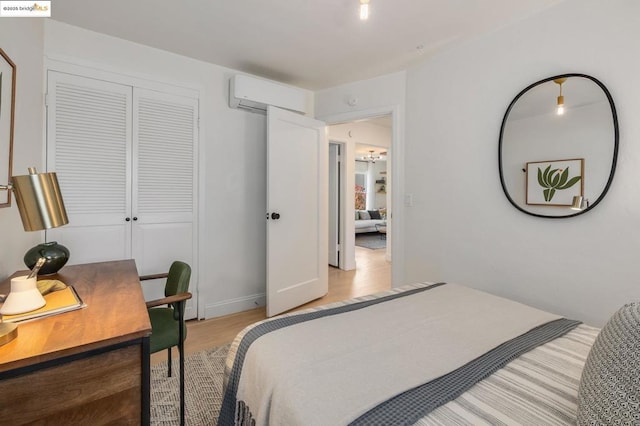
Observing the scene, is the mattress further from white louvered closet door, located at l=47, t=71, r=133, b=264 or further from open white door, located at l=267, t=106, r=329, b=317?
white louvered closet door, located at l=47, t=71, r=133, b=264

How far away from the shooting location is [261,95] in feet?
9.31

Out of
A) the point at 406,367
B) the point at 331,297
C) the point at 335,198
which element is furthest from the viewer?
the point at 335,198

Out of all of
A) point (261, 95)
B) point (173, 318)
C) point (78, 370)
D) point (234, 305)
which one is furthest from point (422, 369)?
point (261, 95)

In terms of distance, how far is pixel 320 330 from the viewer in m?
1.17

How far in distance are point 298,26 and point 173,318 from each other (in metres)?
2.10

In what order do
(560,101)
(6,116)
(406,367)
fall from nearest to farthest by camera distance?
(406,367)
(6,116)
(560,101)

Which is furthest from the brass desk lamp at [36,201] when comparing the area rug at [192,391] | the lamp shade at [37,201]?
the area rug at [192,391]

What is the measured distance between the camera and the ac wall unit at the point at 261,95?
274 centimetres

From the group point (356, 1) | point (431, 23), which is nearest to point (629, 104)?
point (431, 23)

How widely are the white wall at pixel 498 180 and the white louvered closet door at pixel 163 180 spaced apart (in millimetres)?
1997

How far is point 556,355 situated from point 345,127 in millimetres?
4057

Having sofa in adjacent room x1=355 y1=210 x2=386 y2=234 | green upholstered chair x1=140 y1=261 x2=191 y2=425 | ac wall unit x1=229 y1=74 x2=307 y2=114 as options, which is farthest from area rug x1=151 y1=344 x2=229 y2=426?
sofa in adjacent room x1=355 y1=210 x2=386 y2=234

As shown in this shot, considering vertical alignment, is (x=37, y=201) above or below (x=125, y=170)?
below

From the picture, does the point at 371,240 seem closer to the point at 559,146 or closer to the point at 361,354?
the point at 559,146
